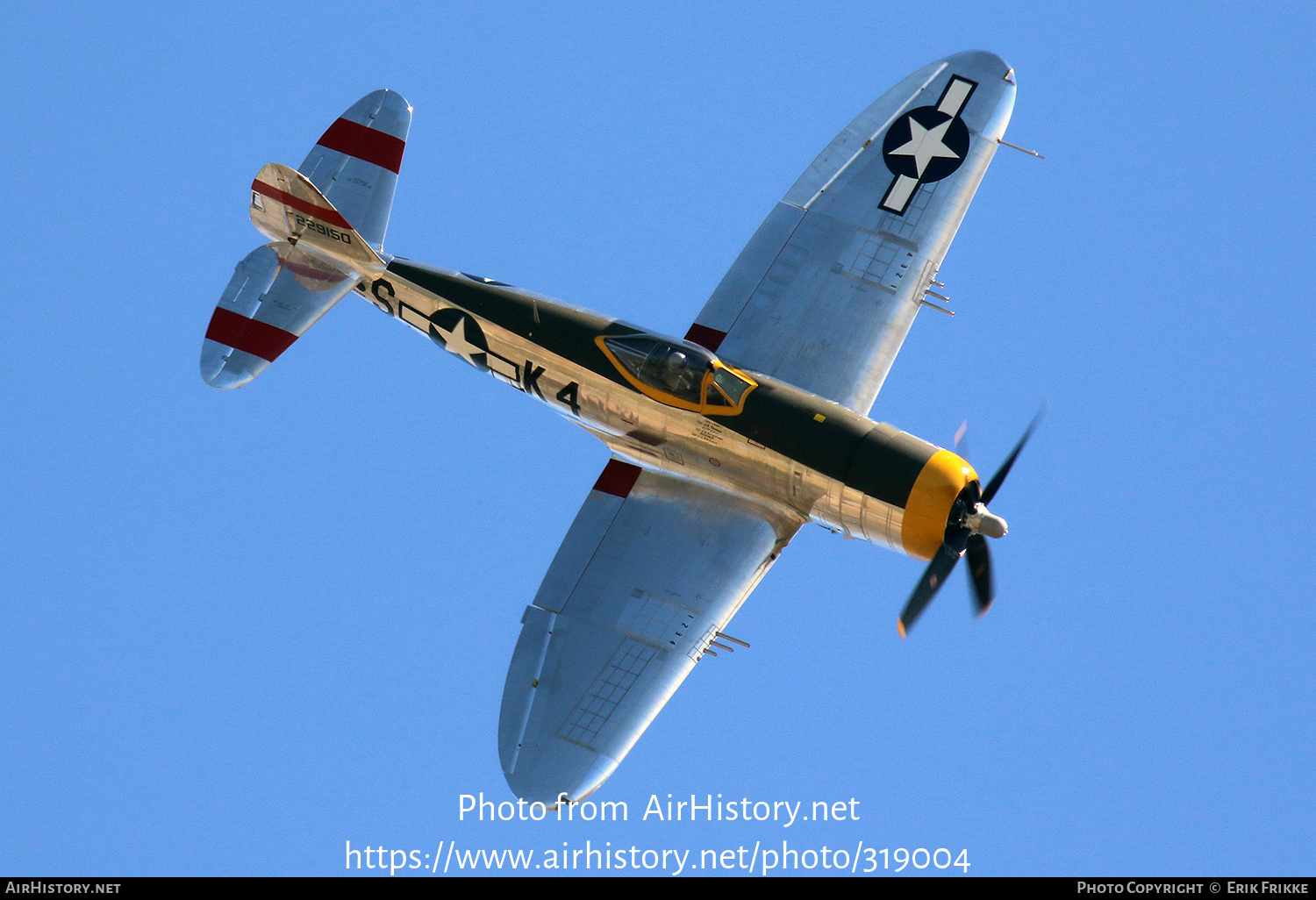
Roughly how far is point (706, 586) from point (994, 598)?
2.76 meters

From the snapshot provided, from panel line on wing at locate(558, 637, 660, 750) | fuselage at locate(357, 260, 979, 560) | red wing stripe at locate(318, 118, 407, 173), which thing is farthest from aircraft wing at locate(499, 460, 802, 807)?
red wing stripe at locate(318, 118, 407, 173)

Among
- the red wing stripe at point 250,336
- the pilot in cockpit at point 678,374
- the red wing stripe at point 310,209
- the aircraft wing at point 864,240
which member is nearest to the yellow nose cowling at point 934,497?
the aircraft wing at point 864,240

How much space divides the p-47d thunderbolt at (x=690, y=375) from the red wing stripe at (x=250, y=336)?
2 centimetres

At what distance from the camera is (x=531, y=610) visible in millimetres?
14594

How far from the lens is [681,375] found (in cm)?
1477

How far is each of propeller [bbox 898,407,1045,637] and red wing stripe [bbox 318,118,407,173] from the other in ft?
24.7

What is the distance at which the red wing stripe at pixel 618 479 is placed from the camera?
15.4 metres

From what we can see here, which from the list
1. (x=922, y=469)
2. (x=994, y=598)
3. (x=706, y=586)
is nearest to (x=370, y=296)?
(x=706, y=586)

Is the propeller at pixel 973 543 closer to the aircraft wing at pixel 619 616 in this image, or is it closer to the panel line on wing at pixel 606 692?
the aircraft wing at pixel 619 616

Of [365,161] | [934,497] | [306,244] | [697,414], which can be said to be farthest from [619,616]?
[365,161]

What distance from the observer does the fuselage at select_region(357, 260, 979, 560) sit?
14148mm

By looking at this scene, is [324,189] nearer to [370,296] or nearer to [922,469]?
[370,296]
